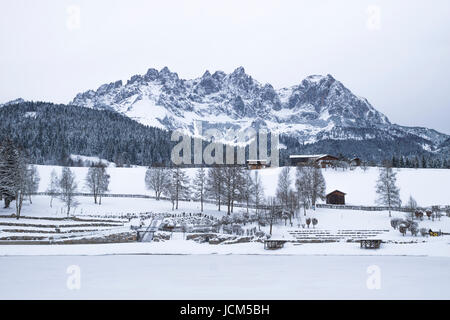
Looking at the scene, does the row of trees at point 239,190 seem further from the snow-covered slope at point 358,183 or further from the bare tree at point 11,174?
the bare tree at point 11,174

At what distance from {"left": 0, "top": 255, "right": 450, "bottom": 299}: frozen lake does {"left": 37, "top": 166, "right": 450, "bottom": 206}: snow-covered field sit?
153 ft

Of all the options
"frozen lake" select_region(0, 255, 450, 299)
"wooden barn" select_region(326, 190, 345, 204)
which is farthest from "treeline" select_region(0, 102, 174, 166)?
"frozen lake" select_region(0, 255, 450, 299)

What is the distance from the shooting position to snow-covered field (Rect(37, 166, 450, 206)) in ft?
239

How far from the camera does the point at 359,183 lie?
8675 centimetres

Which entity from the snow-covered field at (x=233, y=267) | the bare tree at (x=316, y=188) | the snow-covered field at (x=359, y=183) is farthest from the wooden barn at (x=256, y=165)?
the snow-covered field at (x=233, y=267)

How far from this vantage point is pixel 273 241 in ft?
114

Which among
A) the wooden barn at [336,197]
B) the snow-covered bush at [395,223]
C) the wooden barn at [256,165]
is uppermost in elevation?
the wooden barn at [256,165]

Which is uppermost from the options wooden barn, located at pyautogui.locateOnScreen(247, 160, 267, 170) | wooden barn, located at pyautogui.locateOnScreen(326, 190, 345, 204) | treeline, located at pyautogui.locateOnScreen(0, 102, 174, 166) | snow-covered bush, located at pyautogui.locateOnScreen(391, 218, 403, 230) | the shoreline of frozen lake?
treeline, located at pyautogui.locateOnScreen(0, 102, 174, 166)

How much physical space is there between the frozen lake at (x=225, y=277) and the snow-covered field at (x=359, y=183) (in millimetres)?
46774

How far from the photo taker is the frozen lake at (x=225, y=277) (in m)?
17.4

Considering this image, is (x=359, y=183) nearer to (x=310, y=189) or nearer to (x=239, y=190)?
(x=310, y=189)

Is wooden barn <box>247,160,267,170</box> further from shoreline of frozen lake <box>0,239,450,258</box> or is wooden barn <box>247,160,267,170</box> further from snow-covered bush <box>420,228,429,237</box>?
shoreline of frozen lake <box>0,239,450,258</box>

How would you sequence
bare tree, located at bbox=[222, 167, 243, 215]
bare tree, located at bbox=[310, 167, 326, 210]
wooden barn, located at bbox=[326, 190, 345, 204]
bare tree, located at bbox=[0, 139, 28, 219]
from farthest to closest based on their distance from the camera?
wooden barn, located at bbox=[326, 190, 345, 204] < bare tree, located at bbox=[310, 167, 326, 210] < bare tree, located at bbox=[222, 167, 243, 215] < bare tree, located at bbox=[0, 139, 28, 219]
